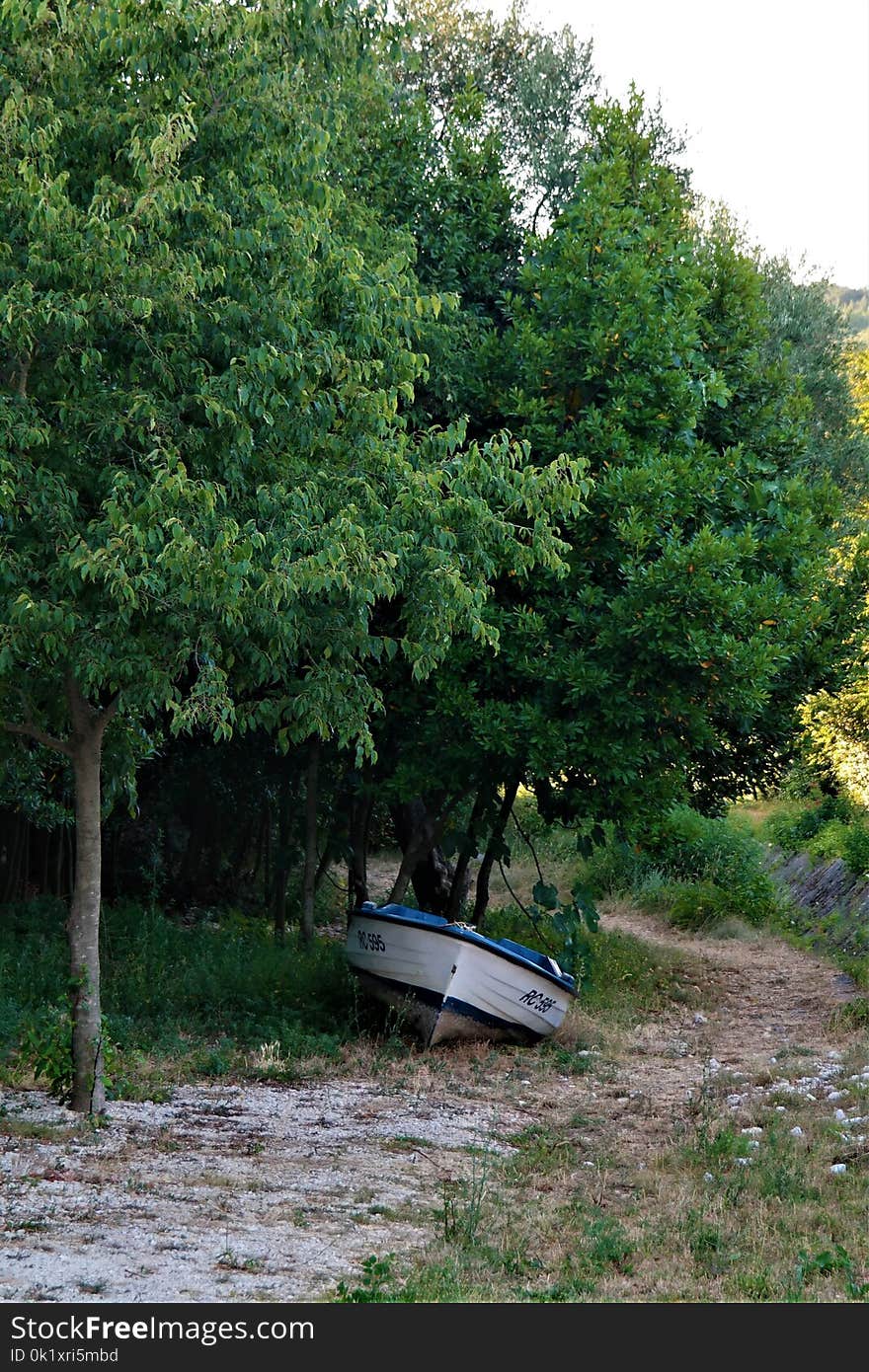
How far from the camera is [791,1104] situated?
451 inches

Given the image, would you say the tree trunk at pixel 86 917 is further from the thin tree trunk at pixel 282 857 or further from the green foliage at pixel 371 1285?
the thin tree trunk at pixel 282 857

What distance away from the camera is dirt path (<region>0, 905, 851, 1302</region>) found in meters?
6.77

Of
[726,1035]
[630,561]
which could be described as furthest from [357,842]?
[630,561]

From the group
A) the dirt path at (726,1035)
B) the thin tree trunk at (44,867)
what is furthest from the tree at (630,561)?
the thin tree trunk at (44,867)

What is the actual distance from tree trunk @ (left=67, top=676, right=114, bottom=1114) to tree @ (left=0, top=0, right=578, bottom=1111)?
0.02 metres

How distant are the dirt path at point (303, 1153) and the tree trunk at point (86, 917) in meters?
0.32

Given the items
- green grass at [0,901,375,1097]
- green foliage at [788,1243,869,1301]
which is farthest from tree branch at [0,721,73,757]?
green foliage at [788,1243,869,1301]

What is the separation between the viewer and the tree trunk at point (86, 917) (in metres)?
9.95

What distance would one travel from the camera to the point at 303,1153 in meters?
9.67

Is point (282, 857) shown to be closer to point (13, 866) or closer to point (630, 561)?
point (13, 866)

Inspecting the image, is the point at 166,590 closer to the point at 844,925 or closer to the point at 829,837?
the point at 844,925

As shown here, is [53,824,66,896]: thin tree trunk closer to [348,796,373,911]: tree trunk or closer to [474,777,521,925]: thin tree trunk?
[348,796,373,911]: tree trunk

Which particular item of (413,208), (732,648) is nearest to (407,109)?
(413,208)

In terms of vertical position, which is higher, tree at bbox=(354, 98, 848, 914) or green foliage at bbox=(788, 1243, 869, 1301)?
tree at bbox=(354, 98, 848, 914)
